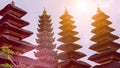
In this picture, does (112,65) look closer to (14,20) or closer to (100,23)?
(100,23)

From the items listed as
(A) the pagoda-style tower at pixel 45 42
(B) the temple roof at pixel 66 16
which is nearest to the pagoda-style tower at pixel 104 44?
(B) the temple roof at pixel 66 16

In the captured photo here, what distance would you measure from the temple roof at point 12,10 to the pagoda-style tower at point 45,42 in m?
13.5

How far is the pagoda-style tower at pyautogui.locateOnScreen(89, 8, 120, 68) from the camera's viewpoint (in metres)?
28.5

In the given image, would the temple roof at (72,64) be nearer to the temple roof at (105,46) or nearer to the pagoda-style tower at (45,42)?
the temple roof at (105,46)

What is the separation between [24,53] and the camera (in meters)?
27.3

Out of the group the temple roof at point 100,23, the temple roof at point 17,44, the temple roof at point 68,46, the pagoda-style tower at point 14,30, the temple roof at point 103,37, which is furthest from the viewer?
the temple roof at point 100,23

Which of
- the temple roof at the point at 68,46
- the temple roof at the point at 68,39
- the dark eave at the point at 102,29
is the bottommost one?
the temple roof at the point at 68,46

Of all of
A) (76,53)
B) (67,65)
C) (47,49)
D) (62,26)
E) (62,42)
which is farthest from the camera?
(47,49)

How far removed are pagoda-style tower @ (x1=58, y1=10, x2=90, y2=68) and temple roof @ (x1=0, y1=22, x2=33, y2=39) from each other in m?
5.39

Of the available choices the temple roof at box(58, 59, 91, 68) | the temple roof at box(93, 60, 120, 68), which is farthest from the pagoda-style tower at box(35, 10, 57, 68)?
the temple roof at box(93, 60, 120, 68)

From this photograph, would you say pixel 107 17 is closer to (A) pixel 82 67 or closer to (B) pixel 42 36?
(A) pixel 82 67

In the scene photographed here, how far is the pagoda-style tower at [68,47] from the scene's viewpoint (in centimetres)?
2920

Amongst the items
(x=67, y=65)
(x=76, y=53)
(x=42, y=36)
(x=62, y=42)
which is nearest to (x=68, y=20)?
(x=62, y=42)

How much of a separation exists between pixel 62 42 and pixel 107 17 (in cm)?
727
